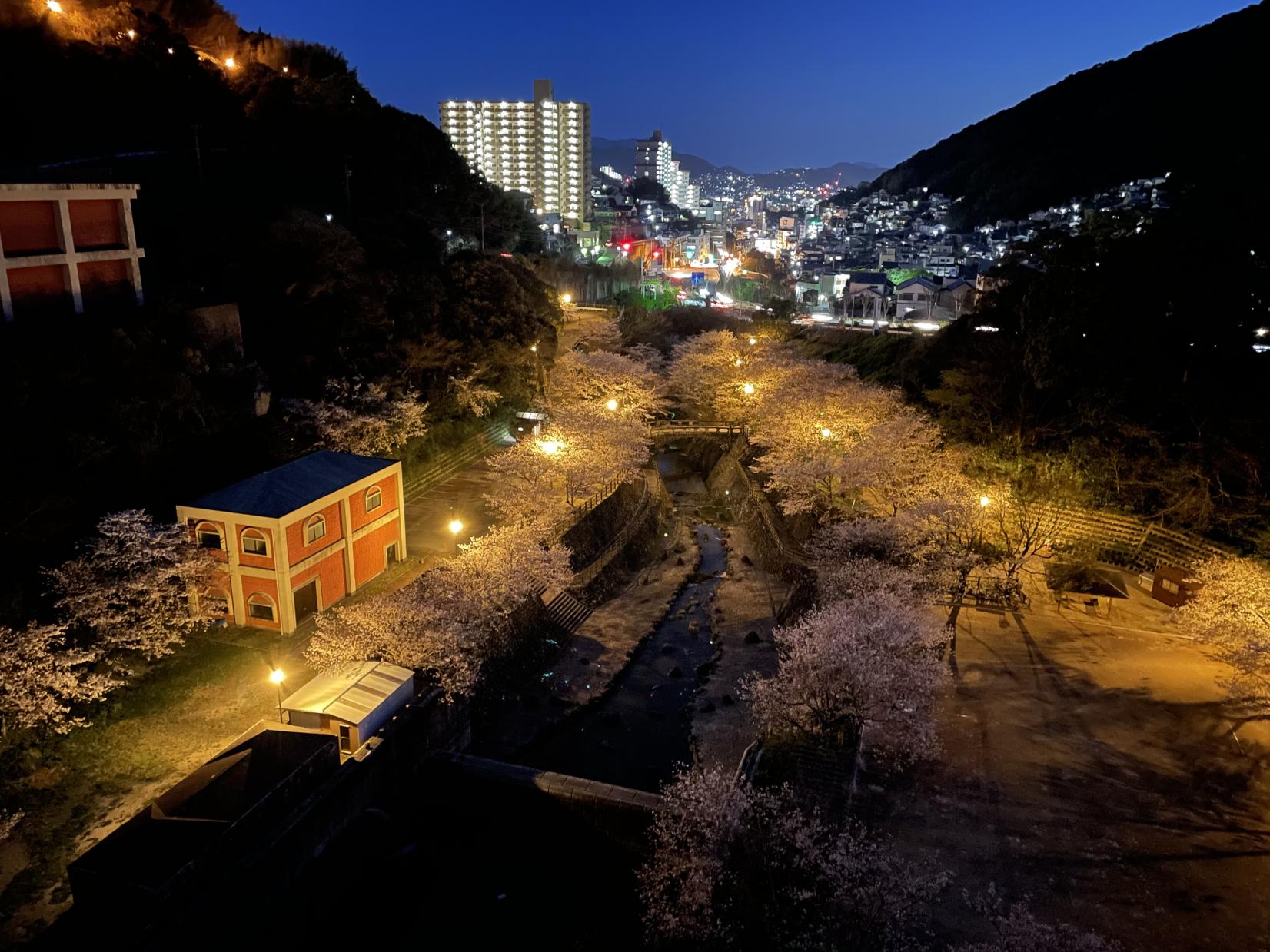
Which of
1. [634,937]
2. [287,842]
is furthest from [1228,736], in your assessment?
[287,842]

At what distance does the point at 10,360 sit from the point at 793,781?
19.7 meters

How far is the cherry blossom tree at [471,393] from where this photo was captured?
1248 inches

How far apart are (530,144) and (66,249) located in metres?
92.4

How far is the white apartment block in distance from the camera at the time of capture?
10481 centimetres

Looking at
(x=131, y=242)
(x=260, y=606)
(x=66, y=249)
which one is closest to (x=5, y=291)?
(x=66, y=249)

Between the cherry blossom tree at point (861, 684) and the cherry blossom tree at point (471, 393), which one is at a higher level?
the cherry blossom tree at point (471, 393)

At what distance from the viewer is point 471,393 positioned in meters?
31.9

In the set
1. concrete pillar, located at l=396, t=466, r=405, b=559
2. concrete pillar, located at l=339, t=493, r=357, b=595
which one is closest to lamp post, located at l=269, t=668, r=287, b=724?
concrete pillar, located at l=339, t=493, r=357, b=595

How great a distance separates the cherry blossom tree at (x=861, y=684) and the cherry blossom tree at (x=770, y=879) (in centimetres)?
246

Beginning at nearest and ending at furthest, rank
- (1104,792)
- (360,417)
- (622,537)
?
(1104,792), (360,417), (622,537)

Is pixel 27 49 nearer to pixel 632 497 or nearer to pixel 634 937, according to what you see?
pixel 632 497

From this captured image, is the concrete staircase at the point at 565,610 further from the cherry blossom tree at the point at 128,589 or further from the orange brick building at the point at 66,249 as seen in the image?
the orange brick building at the point at 66,249

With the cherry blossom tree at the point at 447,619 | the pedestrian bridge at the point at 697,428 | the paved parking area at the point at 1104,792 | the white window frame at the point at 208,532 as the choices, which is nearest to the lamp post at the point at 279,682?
the cherry blossom tree at the point at 447,619

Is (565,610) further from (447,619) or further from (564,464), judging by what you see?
(447,619)
